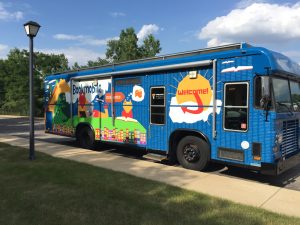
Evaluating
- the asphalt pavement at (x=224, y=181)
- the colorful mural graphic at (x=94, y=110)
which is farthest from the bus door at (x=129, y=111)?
the asphalt pavement at (x=224, y=181)

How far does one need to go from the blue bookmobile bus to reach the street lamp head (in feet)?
7.76

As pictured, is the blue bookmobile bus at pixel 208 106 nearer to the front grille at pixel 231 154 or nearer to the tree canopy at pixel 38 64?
the front grille at pixel 231 154

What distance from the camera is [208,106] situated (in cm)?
697

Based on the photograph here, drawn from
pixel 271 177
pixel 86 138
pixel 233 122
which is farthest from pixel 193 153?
pixel 86 138

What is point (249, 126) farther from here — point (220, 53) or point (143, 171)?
point (143, 171)

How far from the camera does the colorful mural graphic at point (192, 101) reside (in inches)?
276

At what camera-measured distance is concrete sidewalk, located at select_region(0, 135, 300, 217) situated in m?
5.16

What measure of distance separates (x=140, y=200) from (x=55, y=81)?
8637 millimetres

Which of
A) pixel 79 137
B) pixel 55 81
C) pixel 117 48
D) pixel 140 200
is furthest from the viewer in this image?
pixel 117 48

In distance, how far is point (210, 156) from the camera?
23.0 ft

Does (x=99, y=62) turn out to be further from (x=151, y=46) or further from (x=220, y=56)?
(x=220, y=56)

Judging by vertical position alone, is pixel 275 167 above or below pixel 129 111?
below

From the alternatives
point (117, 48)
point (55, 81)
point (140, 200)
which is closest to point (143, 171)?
point (140, 200)

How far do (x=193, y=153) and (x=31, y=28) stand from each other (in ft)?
19.0
